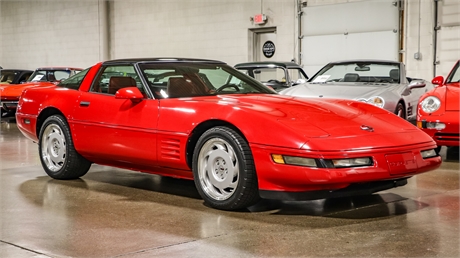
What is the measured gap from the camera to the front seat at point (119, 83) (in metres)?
5.77

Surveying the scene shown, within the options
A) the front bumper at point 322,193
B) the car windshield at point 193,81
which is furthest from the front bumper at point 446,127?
the front bumper at point 322,193

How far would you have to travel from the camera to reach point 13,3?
26281 millimetres

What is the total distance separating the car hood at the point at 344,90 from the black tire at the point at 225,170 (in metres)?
4.13

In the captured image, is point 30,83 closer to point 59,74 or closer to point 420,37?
point 59,74

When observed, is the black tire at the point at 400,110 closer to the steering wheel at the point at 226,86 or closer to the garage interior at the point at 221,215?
the garage interior at the point at 221,215

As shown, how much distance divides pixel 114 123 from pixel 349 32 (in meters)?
10.7

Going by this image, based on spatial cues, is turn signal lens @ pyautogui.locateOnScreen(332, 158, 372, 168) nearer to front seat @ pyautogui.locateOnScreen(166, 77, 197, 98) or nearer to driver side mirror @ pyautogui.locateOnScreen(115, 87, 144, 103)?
front seat @ pyautogui.locateOnScreen(166, 77, 197, 98)

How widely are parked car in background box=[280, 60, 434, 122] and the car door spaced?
3684 millimetres

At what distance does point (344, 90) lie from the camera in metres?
8.85

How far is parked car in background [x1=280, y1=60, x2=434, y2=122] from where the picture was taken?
8.61 meters

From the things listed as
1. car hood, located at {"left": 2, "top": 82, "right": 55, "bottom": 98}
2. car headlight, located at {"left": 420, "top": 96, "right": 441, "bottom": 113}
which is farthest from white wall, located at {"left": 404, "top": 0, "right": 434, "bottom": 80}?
car hood, located at {"left": 2, "top": 82, "right": 55, "bottom": 98}

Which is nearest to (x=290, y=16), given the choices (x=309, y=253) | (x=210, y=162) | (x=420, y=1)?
(x=420, y=1)

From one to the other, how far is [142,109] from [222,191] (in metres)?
1.08

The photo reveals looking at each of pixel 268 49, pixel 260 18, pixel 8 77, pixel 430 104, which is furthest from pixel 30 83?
pixel 430 104
